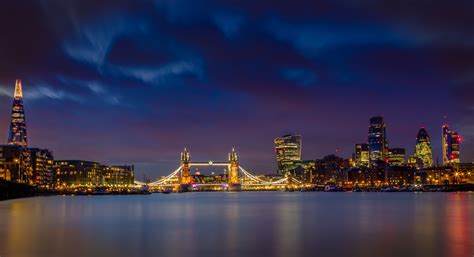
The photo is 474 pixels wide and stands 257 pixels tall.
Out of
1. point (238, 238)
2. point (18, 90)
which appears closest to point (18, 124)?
point (18, 90)

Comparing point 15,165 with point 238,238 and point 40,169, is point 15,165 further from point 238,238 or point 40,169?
point 238,238

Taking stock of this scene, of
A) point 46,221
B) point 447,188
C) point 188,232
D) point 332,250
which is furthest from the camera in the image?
point 447,188

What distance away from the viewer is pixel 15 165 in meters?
154

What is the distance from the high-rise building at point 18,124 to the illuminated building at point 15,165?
473 inches

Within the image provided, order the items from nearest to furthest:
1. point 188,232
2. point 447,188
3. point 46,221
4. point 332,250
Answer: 1. point 332,250
2. point 188,232
3. point 46,221
4. point 447,188

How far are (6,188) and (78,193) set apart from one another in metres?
76.5

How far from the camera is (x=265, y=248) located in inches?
1104

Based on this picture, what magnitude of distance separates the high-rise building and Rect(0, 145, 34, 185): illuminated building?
12.0 metres

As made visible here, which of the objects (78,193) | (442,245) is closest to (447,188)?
(78,193)

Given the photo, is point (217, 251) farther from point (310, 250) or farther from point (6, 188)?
point (6, 188)

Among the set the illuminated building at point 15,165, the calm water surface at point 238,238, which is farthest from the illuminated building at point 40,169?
the calm water surface at point 238,238

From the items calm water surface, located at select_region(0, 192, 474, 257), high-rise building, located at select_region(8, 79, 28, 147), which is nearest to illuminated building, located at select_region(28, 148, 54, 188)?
high-rise building, located at select_region(8, 79, 28, 147)

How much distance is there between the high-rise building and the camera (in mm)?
186500

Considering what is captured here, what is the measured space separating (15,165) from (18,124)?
3770cm
